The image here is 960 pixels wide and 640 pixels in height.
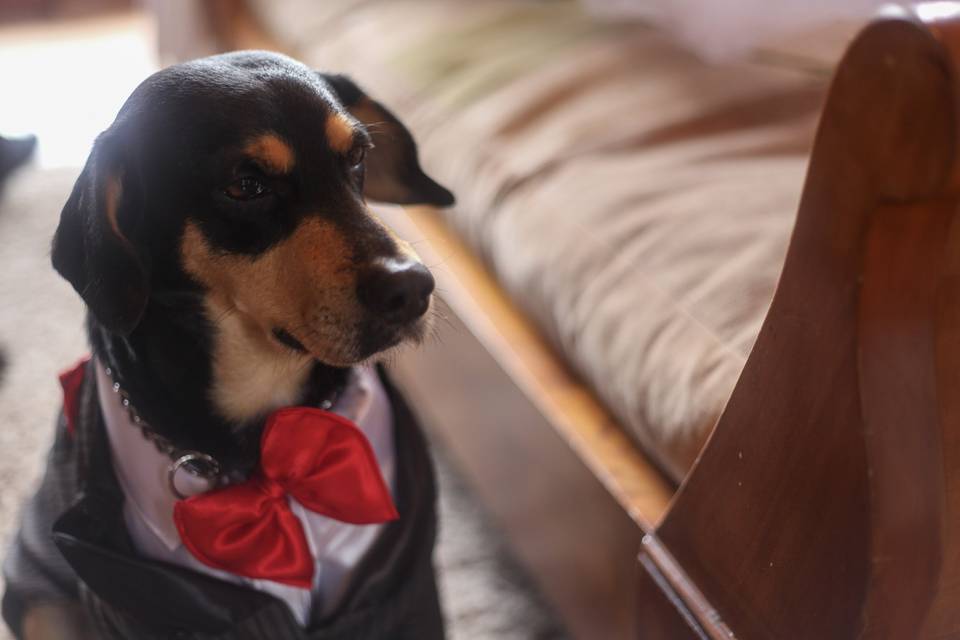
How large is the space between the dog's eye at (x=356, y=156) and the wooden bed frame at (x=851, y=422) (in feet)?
1.21

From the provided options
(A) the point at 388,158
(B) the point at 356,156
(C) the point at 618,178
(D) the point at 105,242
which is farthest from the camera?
(C) the point at 618,178

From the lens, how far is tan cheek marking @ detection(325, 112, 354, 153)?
0.85 metres

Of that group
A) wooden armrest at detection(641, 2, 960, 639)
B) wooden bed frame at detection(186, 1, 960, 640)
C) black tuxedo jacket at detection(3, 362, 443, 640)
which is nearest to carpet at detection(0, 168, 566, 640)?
black tuxedo jacket at detection(3, 362, 443, 640)

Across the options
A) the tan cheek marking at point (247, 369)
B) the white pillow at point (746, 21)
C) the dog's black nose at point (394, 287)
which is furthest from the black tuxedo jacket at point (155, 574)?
the white pillow at point (746, 21)

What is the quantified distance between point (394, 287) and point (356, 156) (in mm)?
146

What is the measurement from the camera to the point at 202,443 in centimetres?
90

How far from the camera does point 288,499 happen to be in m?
0.92

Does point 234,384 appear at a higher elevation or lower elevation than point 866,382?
lower

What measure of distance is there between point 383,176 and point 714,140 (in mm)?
448

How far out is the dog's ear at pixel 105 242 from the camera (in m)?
0.78

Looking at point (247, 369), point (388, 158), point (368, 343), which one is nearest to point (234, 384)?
point (247, 369)

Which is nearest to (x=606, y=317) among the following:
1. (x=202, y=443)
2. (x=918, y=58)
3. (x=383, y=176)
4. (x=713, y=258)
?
(x=713, y=258)

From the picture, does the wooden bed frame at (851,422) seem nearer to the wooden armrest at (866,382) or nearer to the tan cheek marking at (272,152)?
the wooden armrest at (866,382)

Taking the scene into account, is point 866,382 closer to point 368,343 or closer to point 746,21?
point 368,343
